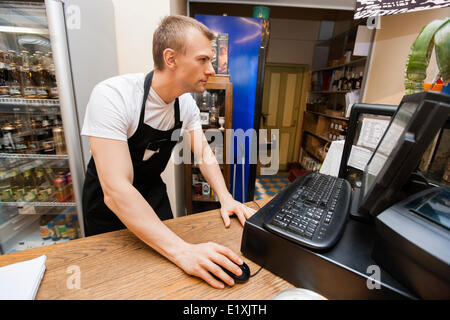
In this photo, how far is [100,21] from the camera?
1652 mm

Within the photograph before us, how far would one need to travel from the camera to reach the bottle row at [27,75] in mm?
1681

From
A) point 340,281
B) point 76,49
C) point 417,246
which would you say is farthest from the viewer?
point 76,49

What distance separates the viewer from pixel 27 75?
69.0 inches

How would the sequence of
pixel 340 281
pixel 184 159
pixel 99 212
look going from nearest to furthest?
1. pixel 340 281
2. pixel 99 212
3. pixel 184 159

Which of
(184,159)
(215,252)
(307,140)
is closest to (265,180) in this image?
(307,140)

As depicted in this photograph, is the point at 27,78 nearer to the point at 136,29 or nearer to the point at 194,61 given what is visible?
the point at 136,29

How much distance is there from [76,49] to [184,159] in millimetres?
1324

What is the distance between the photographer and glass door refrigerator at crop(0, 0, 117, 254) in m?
1.42

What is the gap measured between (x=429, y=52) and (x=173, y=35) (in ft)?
3.14

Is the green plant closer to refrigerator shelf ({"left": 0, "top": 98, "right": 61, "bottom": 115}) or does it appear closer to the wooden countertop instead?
the wooden countertop

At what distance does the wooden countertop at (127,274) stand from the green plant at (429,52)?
29.7 inches

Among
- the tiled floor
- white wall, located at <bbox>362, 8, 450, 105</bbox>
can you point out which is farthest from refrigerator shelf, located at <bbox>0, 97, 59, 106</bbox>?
white wall, located at <bbox>362, 8, 450, 105</bbox>
